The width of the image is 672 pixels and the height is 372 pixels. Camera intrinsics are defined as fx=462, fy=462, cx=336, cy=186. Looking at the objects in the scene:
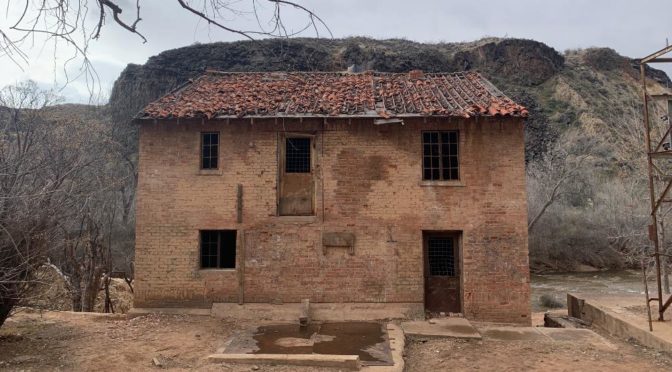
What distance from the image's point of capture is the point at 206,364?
27.3 feet

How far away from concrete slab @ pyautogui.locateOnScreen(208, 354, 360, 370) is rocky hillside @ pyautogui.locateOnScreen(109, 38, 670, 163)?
38.9 meters

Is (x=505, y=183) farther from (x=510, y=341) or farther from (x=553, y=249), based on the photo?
(x=553, y=249)

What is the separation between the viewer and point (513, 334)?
1037 cm

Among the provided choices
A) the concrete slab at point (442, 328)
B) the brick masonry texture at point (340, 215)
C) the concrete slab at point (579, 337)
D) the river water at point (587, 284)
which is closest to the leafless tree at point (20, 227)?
the brick masonry texture at point (340, 215)

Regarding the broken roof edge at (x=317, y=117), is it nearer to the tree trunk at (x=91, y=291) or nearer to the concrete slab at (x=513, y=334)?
the concrete slab at (x=513, y=334)

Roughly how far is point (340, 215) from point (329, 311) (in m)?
2.42

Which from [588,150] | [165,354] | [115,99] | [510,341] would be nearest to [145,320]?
[165,354]

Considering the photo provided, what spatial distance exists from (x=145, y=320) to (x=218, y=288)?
1842 mm

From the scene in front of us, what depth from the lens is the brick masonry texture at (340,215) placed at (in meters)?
11.6

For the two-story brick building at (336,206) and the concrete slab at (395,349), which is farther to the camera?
the two-story brick building at (336,206)

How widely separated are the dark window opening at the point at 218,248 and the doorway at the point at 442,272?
16.6ft

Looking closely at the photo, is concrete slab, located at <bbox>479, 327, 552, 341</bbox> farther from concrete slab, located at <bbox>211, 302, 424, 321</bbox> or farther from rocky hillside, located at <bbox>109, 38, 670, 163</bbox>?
rocky hillside, located at <bbox>109, 38, 670, 163</bbox>

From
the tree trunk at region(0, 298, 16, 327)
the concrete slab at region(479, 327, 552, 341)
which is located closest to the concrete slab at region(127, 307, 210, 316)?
the tree trunk at region(0, 298, 16, 327)

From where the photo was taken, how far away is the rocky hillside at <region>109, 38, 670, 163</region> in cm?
4641
